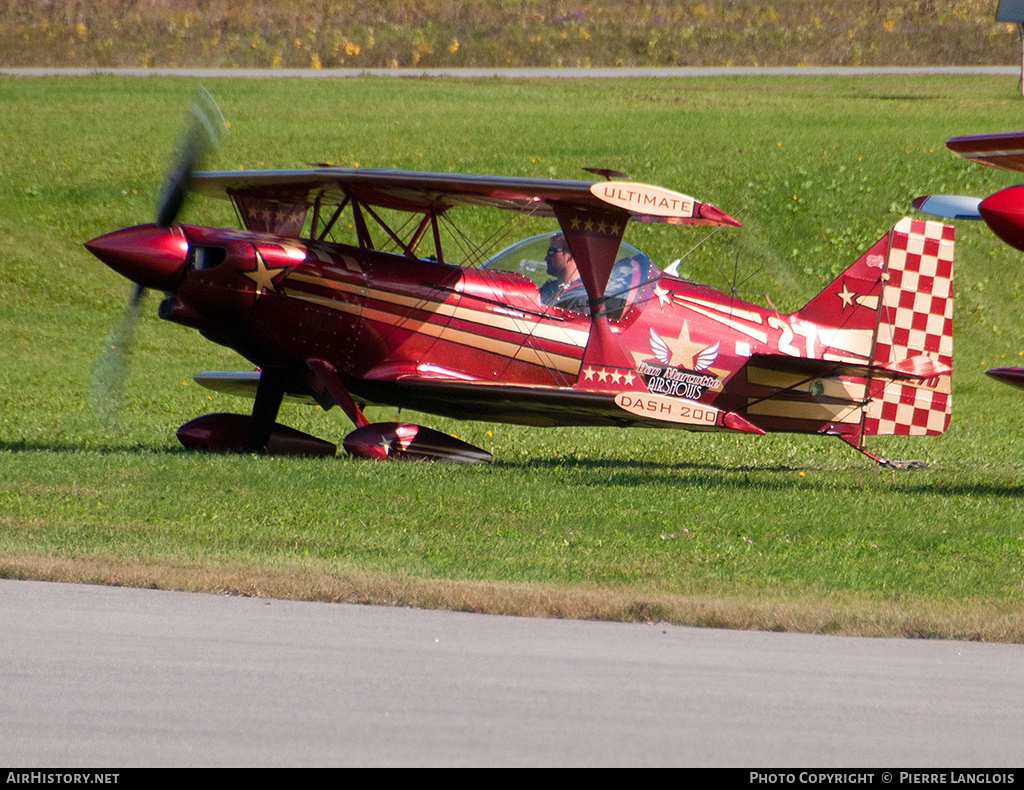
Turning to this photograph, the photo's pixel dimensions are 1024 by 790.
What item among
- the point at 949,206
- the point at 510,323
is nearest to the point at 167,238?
the point at 510,323

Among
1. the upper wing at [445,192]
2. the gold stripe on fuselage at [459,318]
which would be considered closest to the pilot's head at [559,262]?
the upper wing at [445,192]

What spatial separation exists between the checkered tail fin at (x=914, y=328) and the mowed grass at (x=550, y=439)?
2.69 ft

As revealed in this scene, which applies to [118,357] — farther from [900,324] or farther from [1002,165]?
[1002,165]

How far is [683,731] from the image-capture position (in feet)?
15.8

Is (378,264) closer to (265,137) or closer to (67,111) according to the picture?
(265,137)

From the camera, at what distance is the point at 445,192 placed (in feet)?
38.3

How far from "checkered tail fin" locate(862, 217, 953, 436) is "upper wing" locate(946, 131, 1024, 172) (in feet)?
9.25

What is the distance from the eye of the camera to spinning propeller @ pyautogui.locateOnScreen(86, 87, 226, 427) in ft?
37.0

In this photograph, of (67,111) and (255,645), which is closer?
(255,645)

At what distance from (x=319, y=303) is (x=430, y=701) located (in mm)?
7362

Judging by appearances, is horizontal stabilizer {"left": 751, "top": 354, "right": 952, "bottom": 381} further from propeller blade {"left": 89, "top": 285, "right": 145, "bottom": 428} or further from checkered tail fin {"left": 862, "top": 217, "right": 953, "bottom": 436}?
propeller blade {"left": 89, "top": 285, "right": 145, "bottom": 428}

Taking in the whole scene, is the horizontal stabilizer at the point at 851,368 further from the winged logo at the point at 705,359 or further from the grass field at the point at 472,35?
the grass field at the point at 472,35

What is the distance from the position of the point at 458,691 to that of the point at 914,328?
9.41m
